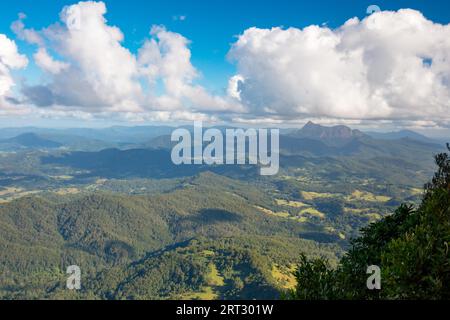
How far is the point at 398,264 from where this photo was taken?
81.0ft

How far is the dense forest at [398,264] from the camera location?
23906mm

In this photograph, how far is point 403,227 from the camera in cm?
3697

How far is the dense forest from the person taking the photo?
78.4ft
